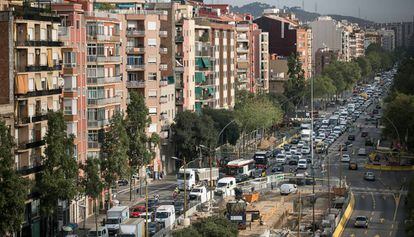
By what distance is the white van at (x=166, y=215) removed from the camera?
49.2 m

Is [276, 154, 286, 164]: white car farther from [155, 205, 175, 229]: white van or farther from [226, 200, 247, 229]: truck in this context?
[155, 205, 175, 229]: white van

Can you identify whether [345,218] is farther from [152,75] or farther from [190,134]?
[152,75]

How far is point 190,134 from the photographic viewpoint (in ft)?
240

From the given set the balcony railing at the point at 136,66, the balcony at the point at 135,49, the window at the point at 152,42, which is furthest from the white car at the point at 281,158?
the balcony at the point at 135,49

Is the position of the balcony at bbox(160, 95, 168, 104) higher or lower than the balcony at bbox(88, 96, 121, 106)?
lower

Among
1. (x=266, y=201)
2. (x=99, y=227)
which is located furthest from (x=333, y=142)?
(x=99, y=227)

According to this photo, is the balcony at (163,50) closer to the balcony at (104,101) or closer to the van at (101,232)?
the balcony at (104,101)

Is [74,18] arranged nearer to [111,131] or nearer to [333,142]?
[111,131]

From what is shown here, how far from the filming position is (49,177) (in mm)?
45344

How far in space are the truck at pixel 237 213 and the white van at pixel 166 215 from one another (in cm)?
246

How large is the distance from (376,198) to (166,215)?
1540cm

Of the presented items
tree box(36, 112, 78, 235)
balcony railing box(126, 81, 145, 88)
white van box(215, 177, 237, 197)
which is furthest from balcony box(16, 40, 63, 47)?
balcony railing box(126, 81, 145, 88)

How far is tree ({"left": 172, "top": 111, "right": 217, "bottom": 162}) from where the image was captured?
7300 centimetres

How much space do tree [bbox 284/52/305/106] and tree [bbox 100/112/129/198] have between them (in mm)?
61505
